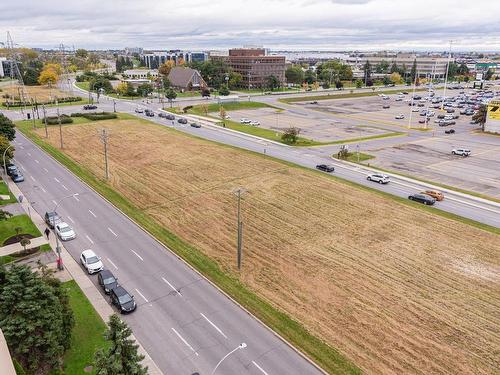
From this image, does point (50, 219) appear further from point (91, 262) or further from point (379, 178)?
point (379, 178)

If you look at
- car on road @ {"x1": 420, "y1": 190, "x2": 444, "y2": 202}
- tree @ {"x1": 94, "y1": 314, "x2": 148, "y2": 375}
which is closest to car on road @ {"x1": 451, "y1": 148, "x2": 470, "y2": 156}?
car on road @ {"x1": 420, "y1": 190, "x2": 444, "y2": 202}

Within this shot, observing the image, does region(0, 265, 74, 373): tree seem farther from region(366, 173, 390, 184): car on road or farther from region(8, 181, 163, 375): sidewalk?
region(366, 173, 390, 184): car on road

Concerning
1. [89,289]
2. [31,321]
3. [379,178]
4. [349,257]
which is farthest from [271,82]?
[31,321]

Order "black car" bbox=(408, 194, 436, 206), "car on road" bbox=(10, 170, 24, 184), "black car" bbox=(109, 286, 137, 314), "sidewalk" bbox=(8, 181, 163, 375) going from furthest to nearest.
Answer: "car on road" bbox=(10, 170, 24, 184)
"black car" bbox=(408, 194, 436, 206)
"black car" bbox=(109, 286, 137, 314)
"sidewalk" bbox=(8, 181, 163, 375)

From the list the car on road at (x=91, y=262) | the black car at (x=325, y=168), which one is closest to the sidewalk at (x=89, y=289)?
the car on road at (x=91, y=262)

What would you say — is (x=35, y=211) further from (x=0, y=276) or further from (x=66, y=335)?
(x=66, y=335)

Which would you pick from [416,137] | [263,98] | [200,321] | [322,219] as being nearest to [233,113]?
[263,98]
